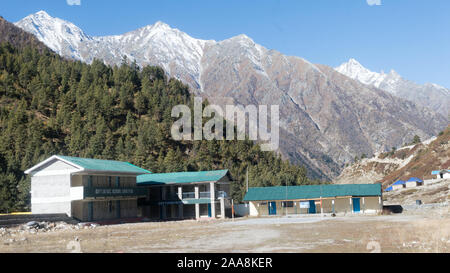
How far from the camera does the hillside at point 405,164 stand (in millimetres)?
131875

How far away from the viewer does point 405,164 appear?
6107 inches

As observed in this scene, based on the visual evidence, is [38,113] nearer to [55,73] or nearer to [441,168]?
[55,73]

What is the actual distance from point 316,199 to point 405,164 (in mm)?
106266

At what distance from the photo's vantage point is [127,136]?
9950cm

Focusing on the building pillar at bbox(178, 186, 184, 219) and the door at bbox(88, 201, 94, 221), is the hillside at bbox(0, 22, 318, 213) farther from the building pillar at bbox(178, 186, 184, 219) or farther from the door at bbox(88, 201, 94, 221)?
the door at bbox(88, 201, 94, 221)

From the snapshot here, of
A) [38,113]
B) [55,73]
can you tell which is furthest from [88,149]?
[55,73]

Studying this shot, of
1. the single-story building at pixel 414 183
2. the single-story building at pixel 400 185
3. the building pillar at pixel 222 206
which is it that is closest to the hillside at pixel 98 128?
the building pillar at pixel 222 206

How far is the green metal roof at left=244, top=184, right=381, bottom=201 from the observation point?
59.4 metres

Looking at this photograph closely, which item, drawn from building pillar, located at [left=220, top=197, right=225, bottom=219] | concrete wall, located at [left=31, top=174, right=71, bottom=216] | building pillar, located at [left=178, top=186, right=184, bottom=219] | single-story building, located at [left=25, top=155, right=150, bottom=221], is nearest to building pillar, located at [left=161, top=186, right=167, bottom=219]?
building pillar, located at [left=178, top=186, right=184, bottom=219]

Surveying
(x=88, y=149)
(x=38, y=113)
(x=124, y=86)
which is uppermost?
(x=124, y=86)

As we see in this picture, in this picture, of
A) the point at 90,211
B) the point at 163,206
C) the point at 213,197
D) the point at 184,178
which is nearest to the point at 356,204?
the point at 213,197

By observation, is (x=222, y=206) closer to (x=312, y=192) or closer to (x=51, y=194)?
(x=312, y=192)

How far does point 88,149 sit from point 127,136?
41.8 feet

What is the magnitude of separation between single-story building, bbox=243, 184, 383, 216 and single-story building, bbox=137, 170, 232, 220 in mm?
4307
